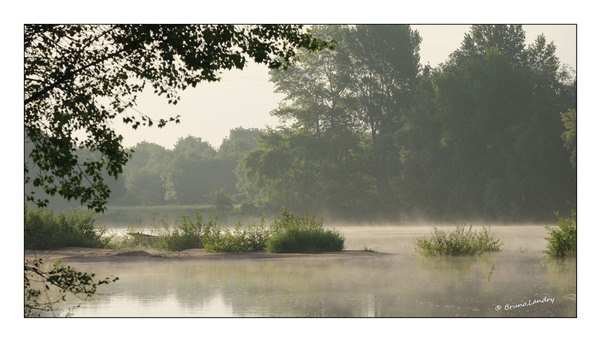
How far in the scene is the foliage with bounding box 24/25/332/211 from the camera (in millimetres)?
9508

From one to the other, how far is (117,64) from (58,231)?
14.5 metres

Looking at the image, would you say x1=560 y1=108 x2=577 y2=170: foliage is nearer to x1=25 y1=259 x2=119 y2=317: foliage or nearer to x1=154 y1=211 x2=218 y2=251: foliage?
x1=154 y1=211 x2=218 y2=251: foliage

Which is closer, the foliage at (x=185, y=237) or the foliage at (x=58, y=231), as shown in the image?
the foliage at (x=58, y=231)

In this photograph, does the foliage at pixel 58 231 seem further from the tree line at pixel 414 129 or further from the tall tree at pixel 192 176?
the tall tree at pixel 192 176

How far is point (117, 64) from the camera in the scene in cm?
1004

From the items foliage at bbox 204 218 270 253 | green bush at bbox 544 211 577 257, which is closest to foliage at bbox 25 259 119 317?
foliage at bbox 204 218 270 253

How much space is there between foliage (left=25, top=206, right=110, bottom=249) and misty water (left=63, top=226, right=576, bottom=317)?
144 inches

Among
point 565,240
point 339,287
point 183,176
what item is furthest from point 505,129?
point 339,287

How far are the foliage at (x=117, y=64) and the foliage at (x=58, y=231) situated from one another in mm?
13279

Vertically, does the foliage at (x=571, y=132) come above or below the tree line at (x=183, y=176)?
above

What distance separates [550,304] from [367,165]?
37799 mm

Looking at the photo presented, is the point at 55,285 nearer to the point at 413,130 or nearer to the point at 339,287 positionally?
the point at 339,287

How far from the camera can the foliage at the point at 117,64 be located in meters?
9.51

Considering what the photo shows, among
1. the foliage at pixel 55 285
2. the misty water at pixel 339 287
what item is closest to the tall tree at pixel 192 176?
Result: the misty water at pixel 339 287
